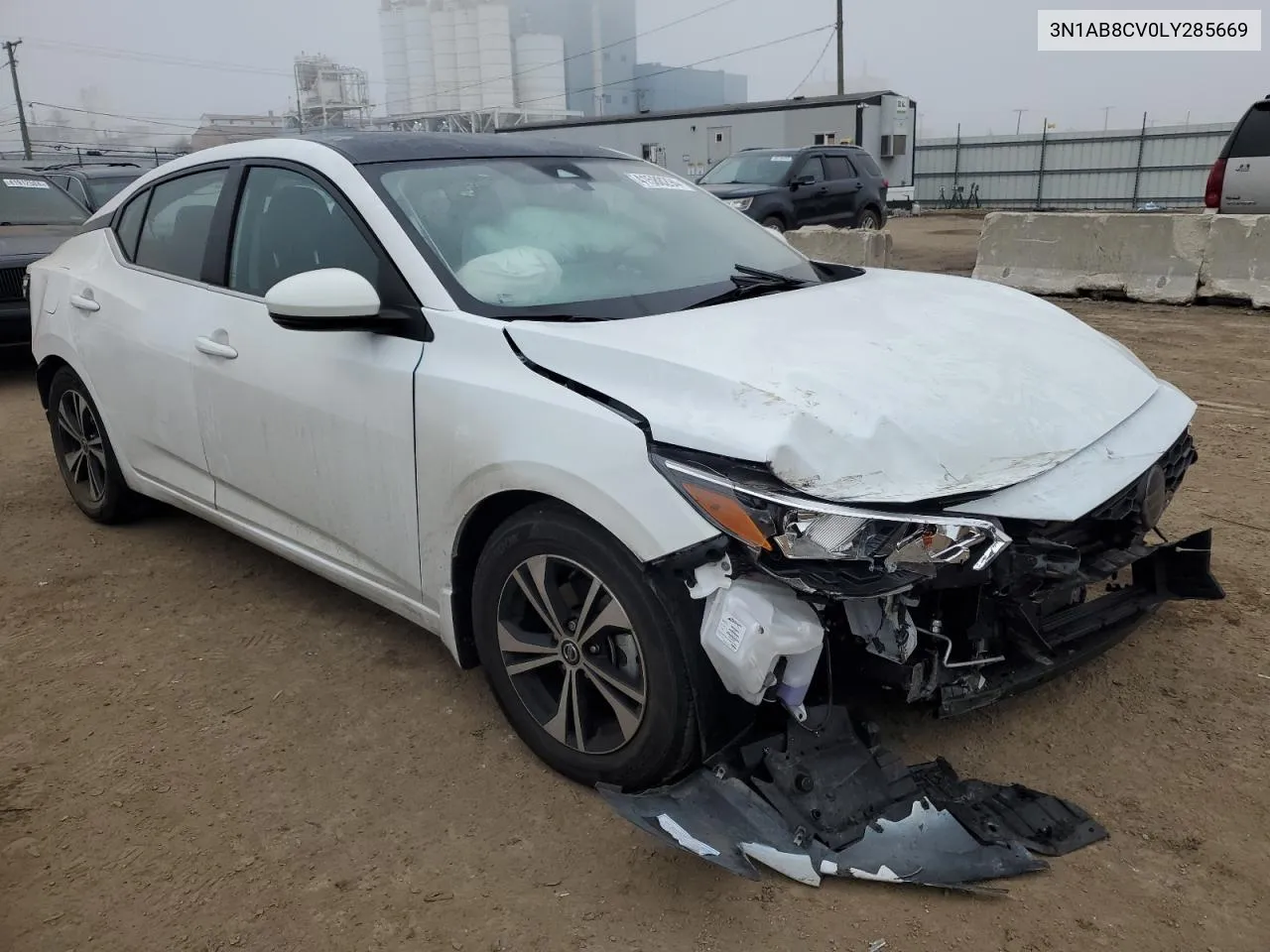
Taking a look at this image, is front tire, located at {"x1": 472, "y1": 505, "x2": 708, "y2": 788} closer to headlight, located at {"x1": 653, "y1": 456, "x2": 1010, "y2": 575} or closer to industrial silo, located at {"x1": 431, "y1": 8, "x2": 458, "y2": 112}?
headlight, located at {"x1": 653, "y1": 456, "x2": 1010, "y2": 575}

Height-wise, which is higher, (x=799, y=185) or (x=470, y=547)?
(x=799, y=185)

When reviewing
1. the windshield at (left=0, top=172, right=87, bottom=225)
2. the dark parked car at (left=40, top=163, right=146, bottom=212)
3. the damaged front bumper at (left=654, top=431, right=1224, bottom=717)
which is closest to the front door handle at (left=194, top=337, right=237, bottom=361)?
the damaged front bumper at (left=654, top=431, right=1224, bottom=717)

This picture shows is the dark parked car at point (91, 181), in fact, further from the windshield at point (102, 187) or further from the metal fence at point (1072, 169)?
the metal fence at point (1072, 169)

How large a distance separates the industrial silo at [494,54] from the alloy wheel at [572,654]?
9772 centimetres

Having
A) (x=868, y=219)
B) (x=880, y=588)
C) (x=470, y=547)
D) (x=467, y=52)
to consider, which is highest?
(x=467, y=52)

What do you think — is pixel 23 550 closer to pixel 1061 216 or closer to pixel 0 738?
pixel 0 738

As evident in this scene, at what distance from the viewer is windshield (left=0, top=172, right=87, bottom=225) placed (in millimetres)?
9141

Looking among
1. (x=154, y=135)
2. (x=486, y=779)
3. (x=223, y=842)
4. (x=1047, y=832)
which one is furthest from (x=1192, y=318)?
(x=154, y=135)

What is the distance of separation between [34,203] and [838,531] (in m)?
9.97

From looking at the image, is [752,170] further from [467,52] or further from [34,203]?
[467,52]

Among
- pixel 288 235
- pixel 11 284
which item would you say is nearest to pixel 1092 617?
pixel 288 235

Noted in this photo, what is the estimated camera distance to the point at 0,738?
2965 millimetres

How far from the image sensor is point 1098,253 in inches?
387

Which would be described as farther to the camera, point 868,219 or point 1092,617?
A: point 868,219
